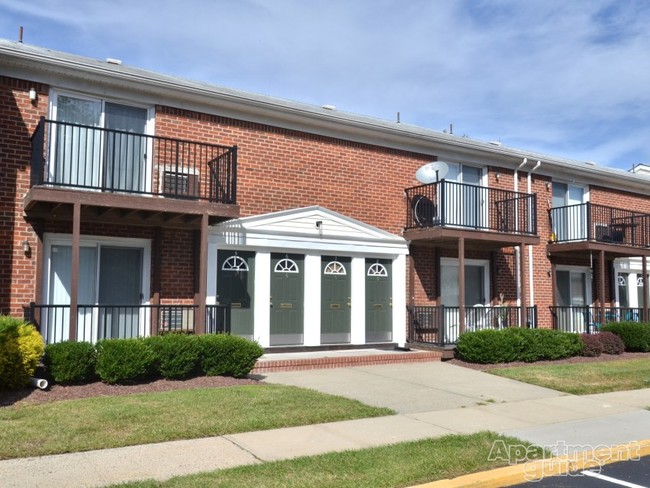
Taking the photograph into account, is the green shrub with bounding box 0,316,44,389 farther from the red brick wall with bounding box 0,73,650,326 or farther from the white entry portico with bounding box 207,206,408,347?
the white entry portico with bounding box 207,206,408,347

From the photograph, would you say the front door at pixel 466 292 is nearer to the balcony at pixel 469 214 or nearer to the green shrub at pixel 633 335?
the balcony at pixel 469 214

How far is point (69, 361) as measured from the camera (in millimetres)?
9008

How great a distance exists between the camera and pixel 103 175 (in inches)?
403

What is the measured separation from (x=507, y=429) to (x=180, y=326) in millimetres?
6517

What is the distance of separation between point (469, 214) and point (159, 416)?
1015cm

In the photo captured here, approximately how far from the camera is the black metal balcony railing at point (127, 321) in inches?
423

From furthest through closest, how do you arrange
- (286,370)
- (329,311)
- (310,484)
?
(329,311)
(286,370)
(310,484)

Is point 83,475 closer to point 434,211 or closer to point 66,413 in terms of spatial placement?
point 66,413

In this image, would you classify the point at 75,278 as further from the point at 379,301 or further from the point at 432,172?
the point at 432,172

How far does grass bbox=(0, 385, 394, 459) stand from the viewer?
6465 millimetres

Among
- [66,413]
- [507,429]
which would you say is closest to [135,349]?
[66,413]

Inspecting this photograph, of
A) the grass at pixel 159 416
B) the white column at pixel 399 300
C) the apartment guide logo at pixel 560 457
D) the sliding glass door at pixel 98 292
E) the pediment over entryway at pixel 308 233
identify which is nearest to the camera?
the apartment guide logo at pixel 560 457

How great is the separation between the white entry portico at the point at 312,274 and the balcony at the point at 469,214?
0.87m

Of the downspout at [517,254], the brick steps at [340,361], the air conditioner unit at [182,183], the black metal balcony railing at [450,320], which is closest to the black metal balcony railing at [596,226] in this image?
the downspout at [517,254]
